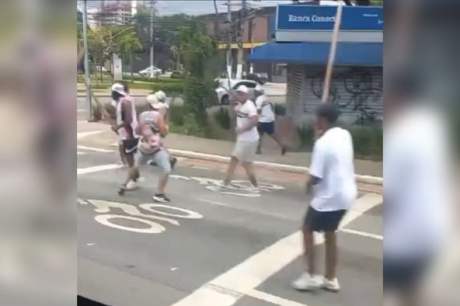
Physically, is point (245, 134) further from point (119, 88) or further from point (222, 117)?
point (119, 88)

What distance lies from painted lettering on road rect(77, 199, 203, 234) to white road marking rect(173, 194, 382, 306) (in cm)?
21

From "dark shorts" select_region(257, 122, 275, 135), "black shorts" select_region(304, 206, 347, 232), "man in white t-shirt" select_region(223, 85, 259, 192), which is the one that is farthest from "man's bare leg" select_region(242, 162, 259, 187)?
"black shorts" select_region(304, 206, 347, 232)

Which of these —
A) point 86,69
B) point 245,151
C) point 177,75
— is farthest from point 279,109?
point 86,69

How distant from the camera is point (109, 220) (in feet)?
6.09

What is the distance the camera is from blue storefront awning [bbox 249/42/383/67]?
48.2 inches

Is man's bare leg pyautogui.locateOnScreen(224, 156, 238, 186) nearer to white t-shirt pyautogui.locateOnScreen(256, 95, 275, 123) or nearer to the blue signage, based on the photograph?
white t-shirt pyautogui.locateOnScreen(256, 95, 275, 123)

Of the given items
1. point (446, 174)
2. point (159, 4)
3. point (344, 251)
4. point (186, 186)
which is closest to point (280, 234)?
point (344, 251)

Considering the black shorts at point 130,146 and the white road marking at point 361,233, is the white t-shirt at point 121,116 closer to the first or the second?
the black shorts at point 130,146

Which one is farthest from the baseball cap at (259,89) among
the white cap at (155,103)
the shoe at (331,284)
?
the shoe at (331,284)

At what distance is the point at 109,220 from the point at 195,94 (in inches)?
21.8

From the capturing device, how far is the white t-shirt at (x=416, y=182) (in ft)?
3.32

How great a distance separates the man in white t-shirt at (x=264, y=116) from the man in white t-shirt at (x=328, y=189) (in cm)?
13

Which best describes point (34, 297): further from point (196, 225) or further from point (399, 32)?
point (399, 32)

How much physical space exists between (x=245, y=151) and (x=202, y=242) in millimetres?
323
